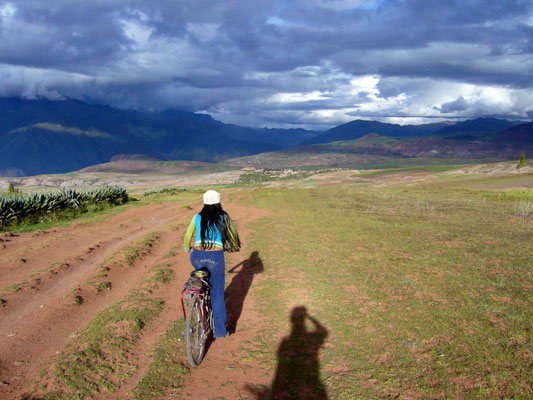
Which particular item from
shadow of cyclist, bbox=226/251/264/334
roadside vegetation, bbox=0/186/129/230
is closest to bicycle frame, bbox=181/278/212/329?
shadow of cyclist, bbox=226/251/264/334

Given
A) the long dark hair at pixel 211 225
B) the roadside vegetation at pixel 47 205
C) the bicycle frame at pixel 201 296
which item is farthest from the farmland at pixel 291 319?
the roadside vegetation at pixel 47 205

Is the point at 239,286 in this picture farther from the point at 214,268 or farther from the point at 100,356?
the point at 100,356

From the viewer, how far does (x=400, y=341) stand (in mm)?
6113

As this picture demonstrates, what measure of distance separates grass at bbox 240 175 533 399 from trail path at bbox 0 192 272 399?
58cm

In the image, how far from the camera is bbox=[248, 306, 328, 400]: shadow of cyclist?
16.2ft

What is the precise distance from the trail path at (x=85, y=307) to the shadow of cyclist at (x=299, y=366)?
21 centimetres

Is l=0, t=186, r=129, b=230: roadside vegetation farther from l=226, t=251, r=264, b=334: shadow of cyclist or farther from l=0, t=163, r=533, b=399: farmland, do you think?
l=226, t=251, r=264, b=334: shadow of cyclist

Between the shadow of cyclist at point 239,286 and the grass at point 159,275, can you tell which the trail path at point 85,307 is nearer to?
the shadow of cyclist at point 239,286

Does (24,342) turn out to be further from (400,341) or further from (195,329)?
(400,341)

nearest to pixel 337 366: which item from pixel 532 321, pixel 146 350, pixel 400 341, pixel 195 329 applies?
pixel 400 341

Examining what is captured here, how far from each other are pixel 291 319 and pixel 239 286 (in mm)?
2498

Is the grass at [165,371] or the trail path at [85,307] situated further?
the trail path at [85,307]

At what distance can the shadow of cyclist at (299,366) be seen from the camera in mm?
4945

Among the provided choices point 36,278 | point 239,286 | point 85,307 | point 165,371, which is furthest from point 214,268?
point 36,278
